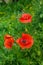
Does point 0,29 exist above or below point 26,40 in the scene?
below

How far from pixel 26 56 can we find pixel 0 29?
1.00 m

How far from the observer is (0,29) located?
12.7 ft

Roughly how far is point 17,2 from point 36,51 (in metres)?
2.36

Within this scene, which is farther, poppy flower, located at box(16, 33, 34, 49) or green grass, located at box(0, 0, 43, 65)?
green grass, located at box(0, 0, 43, 65)

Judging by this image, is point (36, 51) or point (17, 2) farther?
point (17, 2)

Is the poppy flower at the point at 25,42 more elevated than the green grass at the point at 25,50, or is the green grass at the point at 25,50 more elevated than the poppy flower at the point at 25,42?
the poppy flower at the point at 25,42

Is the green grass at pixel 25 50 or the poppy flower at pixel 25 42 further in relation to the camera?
the green grass at pixel 25 50

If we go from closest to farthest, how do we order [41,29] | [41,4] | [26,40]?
1. [26,40]
2. [41,29]
3. [41,4]

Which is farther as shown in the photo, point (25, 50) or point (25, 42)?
point (25, 50)

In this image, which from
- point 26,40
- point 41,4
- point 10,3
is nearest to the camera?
point 26,40

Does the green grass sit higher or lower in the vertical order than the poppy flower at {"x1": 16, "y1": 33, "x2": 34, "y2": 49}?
lower

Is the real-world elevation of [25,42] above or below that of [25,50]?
above

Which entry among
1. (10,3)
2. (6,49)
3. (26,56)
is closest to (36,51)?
(26,56)

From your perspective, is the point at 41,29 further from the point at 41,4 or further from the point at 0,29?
the point at 0,29
